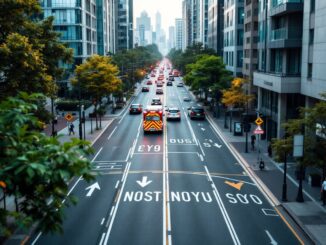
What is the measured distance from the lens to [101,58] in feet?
210

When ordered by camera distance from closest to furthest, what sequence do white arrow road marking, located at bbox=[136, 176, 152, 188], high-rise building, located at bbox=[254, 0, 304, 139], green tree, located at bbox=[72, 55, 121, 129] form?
white arrow road marking, located at bbox=[136, 176, 152, 188] → high-rise building, located at bbox=[254, 0, 304, 139] → green tree, located at bbox=[72, 55, 121, 129]

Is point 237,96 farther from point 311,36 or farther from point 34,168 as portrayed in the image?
point 34,168

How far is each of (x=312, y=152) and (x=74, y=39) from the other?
80873mm

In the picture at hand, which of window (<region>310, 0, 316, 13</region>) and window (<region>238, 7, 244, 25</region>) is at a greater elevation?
window (<region>238, 7, 244, 25</region>)

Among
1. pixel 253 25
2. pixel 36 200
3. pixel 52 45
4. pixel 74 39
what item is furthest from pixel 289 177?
pixel 74 39

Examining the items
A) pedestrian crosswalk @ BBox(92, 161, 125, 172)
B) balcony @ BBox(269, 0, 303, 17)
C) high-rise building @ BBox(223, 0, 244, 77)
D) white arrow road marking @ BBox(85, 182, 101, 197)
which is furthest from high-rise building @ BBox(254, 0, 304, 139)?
high-rise building @ BBox(223, 0, 244, 77)

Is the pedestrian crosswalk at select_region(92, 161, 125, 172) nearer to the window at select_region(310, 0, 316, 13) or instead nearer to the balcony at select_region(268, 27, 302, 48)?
the balcony at select_region(268, 27, 302, 48)

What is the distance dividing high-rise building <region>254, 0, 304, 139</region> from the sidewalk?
4913 millimetres

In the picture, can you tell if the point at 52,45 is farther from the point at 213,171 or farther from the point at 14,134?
the point at 14,134

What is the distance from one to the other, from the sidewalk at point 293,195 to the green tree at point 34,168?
48.4 ft

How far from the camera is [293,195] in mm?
29812

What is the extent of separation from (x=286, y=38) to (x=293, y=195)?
19.1 m

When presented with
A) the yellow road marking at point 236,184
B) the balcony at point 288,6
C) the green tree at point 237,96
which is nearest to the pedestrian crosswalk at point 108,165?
the yellow road marking at point 236,184

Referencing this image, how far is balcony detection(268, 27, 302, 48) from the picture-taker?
42.5 metres
